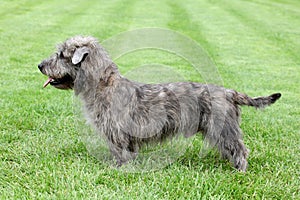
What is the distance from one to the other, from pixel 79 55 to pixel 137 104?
27.8 inches

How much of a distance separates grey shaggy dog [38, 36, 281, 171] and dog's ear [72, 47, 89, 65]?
0.04ft

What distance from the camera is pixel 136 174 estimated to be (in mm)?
3711

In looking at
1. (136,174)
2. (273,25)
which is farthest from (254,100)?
(273,25)

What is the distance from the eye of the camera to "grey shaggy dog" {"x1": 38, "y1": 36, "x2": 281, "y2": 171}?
12.7 feet

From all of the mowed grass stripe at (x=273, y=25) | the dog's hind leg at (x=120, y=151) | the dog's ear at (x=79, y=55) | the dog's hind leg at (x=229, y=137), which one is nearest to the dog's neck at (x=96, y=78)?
the dog's ear at (x=79, y=55)

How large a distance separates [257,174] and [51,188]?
185 cm

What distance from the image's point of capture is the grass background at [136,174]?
3408 millimetres

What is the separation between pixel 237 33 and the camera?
14352 mm

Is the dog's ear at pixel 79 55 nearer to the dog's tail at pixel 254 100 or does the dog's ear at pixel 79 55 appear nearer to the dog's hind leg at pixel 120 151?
the dog's hind leg at pixel 120 151

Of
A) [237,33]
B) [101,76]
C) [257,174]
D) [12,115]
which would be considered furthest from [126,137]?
[237,33]

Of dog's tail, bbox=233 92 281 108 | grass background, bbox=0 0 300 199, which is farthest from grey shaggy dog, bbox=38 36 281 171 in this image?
grass background, bbox=0 0 300 199

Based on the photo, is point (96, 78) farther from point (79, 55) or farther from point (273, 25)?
point (273, 25)

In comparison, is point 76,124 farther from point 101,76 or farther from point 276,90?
point 276,90

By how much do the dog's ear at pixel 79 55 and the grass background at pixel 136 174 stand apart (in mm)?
935
